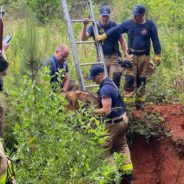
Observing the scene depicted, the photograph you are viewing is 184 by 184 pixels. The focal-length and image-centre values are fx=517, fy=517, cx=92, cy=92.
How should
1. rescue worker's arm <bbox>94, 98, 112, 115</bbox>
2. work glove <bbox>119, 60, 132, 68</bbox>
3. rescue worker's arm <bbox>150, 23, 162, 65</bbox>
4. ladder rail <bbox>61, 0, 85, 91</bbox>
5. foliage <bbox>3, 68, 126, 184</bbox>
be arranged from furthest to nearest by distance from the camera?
work glove <bbox>119, 60, 132, 68</bbox>
rescue worker's arm <bbox>150, 23, 162, 65</bbox>
ladder rail <bbox>61, 0, 85, 91</bbox>
rescue worker's arm <bbox>94, 98, 112, 115</bbox>
foliage <bbox>3, 68, 126, 184</bbox>

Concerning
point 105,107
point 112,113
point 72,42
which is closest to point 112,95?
point 105,107

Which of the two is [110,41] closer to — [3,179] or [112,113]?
[112,113]

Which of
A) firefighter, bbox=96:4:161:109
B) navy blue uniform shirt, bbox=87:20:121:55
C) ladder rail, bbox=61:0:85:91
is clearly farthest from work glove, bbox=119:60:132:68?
ladder rail, bbox=61:0:85:91

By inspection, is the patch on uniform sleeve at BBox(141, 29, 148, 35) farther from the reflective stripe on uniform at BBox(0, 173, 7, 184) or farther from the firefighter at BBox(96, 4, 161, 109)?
the reflective stripe on uniform at BBox(0, 173, 7, 184)

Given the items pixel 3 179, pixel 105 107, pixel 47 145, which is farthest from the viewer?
pixel 105 107

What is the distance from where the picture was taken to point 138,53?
8773 mm

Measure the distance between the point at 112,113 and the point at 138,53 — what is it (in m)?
1.77

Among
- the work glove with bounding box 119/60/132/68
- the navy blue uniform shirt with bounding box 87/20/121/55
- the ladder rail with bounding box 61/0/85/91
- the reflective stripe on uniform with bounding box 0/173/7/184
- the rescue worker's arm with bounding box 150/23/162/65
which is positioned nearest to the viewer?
the reflective stripe on uniform with bounding box 0/173/7/184

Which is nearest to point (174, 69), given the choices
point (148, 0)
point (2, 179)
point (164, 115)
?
point (164, 115)

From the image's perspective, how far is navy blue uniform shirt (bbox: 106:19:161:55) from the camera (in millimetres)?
8586

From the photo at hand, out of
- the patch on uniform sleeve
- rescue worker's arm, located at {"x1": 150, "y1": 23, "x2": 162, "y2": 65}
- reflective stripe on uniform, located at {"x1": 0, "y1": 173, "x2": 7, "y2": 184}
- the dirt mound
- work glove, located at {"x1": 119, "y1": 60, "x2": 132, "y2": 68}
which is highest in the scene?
reflective stripe on uniform, located at {"x1": 0, "y1": 173, "x2": 7, "y2": 184}

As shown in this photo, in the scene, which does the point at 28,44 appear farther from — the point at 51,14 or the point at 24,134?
the point at 51,14

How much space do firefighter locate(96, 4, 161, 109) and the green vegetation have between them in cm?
47

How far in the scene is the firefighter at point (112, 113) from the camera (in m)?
7.06
